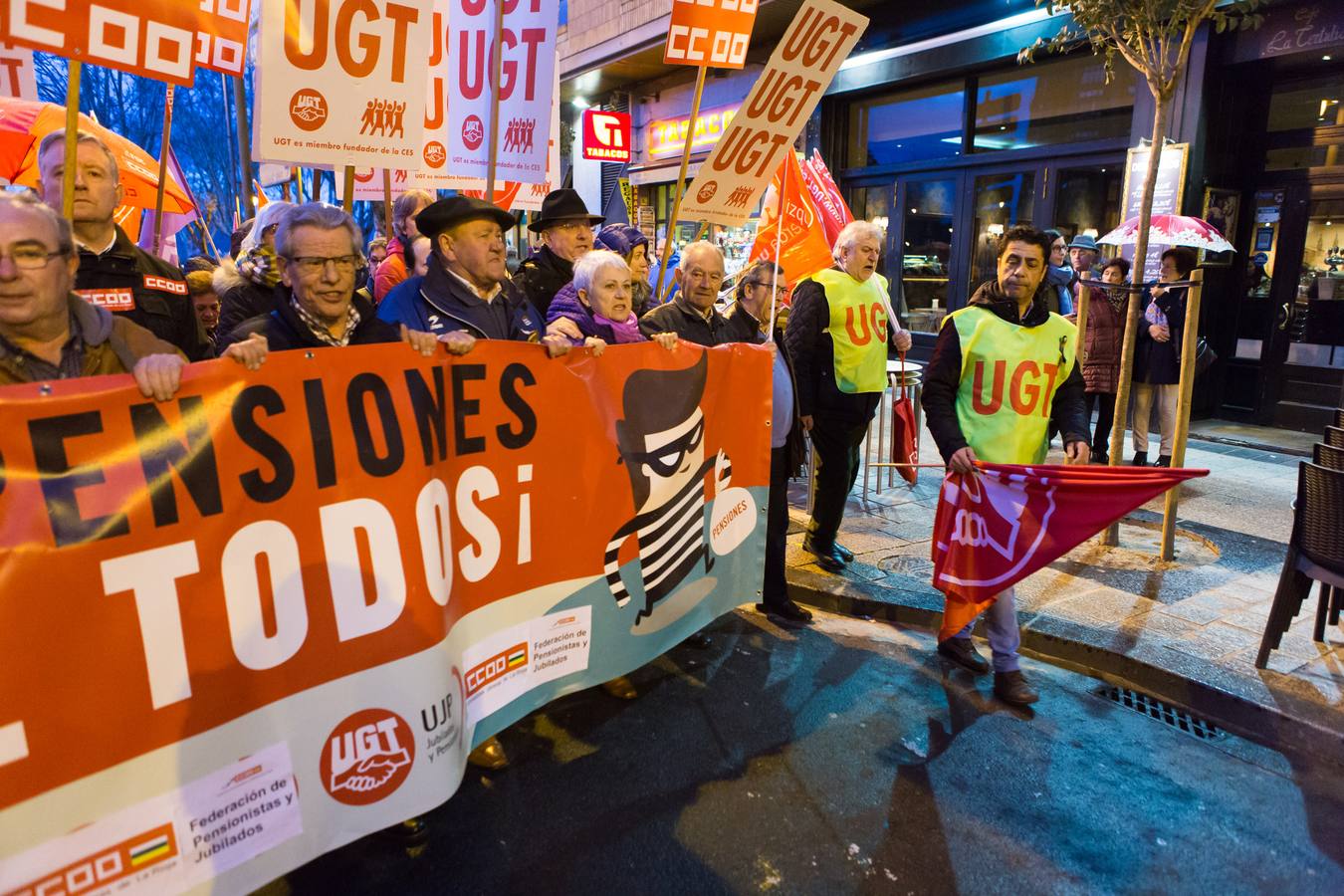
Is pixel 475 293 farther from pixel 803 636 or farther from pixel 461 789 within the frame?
pixel 803 636

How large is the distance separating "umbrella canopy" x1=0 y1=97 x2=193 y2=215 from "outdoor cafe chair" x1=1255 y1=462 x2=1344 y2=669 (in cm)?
629

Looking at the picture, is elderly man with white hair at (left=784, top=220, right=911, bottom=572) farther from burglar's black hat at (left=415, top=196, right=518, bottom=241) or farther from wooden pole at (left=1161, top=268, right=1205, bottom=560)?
burglar's black hat at (left=415, top=196, right=518, bottom=241)

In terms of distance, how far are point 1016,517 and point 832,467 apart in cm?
183

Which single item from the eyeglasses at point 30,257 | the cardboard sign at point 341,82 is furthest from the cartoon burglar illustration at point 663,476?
the eyeglasses at point 30,257

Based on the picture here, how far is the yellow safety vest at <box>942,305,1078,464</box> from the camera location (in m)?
3.92

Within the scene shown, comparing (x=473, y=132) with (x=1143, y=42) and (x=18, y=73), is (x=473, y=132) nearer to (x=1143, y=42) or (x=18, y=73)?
(x=18, y=73)

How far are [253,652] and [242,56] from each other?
15.1ft

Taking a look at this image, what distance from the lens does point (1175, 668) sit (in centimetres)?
403

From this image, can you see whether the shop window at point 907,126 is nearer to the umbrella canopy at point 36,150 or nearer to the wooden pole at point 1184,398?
the wooden pole at point 1184,398

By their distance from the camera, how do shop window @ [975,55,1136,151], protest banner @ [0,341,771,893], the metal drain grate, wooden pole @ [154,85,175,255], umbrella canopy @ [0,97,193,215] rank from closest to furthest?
protest banner @ [0,341,771,893], the metal drain grate, wooden pole @ [154,85,175,255], umbrella canopy @ [0,97,193,215], shop window @ [975,55,1136,151]

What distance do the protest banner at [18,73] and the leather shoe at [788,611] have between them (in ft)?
20.5

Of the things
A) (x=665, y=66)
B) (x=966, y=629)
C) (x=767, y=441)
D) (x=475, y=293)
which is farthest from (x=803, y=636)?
(x=665, y=66)

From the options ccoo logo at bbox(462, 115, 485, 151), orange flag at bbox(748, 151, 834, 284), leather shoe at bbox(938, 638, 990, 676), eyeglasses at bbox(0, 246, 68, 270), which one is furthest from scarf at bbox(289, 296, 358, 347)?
orange flag at bbox(748, 151, 834, 284)

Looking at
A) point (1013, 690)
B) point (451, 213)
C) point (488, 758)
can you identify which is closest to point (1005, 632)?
point (1013, 690)
